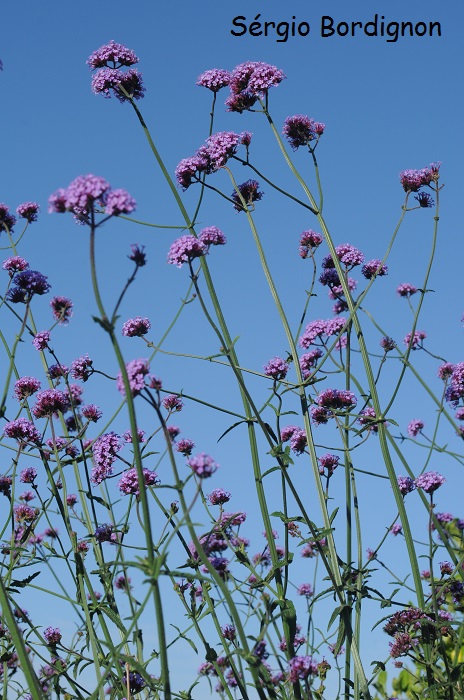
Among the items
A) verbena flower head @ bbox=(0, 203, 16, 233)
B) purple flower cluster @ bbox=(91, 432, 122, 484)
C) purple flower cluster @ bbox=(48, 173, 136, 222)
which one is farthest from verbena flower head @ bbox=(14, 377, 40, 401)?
purple flower cluster @ bbox=(48, 173, 136, 222)

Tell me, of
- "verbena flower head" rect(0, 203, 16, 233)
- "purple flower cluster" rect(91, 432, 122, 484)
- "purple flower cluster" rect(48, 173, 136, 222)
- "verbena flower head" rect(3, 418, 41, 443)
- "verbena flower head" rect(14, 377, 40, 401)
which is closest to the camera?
"purple flower cluster" rect(48, 173, 136, 222)

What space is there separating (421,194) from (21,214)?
11.3 ft

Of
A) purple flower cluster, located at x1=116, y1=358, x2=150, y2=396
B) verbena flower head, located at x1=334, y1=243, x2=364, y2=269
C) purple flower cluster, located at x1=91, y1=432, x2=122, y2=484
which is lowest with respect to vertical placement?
purple flower cluster, located at x1=116, y1=358, x2=150, y2=396

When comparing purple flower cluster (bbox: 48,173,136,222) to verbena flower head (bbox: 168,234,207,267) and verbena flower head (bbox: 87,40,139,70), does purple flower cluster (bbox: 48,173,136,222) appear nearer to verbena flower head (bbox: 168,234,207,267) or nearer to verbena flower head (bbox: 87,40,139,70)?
verbena flower head (bbox: 168,234,207,267)

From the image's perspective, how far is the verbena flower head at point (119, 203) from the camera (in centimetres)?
312

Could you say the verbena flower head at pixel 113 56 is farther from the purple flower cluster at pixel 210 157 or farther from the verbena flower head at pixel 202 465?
the verbena flower head at pixel 202 465

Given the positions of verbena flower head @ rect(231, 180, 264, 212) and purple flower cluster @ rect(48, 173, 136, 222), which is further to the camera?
verbena flower head @ rect(231, 180, 264, 212)

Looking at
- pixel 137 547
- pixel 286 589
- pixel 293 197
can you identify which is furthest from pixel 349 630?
pixel 293 197

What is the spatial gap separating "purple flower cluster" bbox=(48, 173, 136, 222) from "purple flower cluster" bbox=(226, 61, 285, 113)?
2.92 m

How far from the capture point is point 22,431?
5.66m

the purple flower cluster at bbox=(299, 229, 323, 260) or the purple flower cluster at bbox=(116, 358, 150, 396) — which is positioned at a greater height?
the purple flower cluster at bbox=(299, 229, 323, 260)

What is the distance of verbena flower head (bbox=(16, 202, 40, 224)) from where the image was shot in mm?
7062

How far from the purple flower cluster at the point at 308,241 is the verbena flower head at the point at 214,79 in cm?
129

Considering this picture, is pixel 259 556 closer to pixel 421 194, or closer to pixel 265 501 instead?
pixel 265 501
